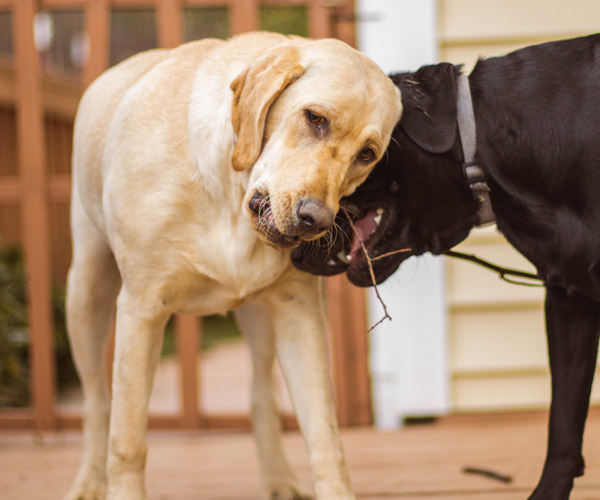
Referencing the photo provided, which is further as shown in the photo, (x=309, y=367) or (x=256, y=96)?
(x=309, y=367)

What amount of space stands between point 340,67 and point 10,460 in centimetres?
227

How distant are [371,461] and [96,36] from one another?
215cm

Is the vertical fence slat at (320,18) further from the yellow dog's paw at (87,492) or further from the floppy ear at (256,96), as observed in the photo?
the yellow dog's paw at (87,492)

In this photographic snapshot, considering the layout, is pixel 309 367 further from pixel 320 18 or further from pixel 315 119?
pixel 320 18

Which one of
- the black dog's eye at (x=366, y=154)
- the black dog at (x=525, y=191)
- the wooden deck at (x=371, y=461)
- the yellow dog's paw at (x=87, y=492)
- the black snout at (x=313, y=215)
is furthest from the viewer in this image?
the wooden deck at (x=371, y=461)

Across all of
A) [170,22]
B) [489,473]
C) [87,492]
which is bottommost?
[489,473]

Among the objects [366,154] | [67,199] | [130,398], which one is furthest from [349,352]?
[366,154]

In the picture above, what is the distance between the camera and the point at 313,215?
1.72m

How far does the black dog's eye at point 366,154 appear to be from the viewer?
1.87 m

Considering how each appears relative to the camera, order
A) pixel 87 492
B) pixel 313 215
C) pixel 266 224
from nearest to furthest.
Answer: pixel 313 215 < pixel 266 224 < pixel 87 492

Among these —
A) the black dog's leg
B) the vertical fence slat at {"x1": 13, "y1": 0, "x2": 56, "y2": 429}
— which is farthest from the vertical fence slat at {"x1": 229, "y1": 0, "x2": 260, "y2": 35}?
the black dog's leg

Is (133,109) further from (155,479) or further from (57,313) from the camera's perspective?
(57,313)

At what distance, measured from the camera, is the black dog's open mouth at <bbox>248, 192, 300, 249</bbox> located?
1.81 metres

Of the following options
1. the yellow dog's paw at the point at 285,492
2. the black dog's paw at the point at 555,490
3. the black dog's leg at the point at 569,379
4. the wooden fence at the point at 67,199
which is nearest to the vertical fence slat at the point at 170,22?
the wooden fence at the point at 67,199
